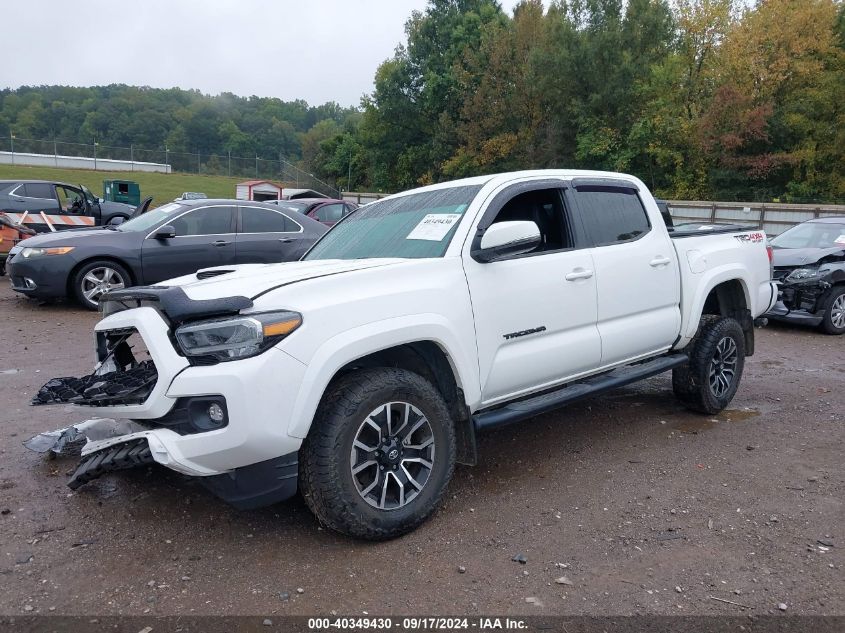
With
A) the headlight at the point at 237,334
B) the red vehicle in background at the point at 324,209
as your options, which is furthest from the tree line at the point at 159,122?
the headlight at the point at 237,334

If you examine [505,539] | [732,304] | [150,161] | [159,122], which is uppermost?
[159,122]

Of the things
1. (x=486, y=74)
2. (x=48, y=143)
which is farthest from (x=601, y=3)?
(x=48, y=143)

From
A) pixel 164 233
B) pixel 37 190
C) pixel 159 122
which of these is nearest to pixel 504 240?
pixel 164 233

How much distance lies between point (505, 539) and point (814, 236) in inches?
348

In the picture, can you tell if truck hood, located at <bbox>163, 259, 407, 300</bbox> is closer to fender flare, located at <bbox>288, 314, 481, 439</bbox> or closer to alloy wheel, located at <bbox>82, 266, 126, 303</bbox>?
fender flare, located at <bbox>288, 314, 481, 439</bbox>

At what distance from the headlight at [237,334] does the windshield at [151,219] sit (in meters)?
6.98

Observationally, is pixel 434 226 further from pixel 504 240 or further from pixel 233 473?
pixel 233 473

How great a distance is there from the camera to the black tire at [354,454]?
9.41 ft

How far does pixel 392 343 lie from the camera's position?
308cm

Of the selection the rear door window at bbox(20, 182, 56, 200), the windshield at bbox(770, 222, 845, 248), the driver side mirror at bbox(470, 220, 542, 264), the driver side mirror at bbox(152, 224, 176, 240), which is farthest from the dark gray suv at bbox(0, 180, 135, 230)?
the windshield at bbox(770, 222, 845, 248)

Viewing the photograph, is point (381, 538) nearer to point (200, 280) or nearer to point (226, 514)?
point (226, 514)

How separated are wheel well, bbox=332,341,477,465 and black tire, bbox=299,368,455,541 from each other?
178mm

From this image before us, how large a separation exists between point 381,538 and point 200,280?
1.73 meters

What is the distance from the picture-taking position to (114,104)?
83.9 m
